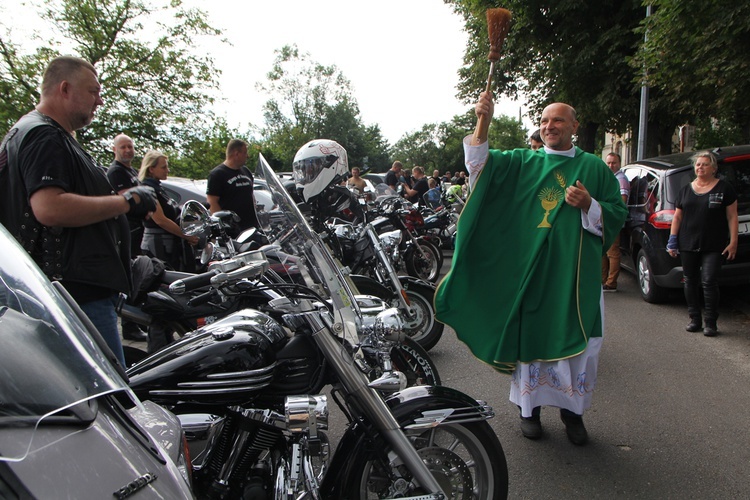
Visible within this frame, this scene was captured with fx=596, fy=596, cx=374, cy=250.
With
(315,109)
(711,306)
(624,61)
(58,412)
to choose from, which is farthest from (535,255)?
(315,109)

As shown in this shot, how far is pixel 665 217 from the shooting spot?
21.3ft

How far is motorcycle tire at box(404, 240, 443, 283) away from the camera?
8648 mm

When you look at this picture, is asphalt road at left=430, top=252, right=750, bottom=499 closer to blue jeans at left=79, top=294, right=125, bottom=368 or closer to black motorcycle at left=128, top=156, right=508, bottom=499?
black motorcycle at left=128, top=156, right=508, bottom=499

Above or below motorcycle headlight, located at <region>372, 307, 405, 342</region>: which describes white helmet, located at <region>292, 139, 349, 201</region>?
above

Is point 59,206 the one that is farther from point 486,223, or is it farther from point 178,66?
point 178,66

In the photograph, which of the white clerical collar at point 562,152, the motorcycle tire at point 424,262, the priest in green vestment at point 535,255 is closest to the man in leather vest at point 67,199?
the priest in green vestment at point 535,255

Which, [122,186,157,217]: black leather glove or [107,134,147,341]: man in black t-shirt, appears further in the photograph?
[107,134,147,341]: man in black t-shirt

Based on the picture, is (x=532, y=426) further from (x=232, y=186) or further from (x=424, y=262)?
(x=424, y=262)

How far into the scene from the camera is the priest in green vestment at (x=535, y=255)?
11.1ft

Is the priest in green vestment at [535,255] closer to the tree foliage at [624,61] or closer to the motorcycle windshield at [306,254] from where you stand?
the motorcycle windshield at [306,254]

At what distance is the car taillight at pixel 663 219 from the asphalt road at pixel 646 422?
3.77 feet

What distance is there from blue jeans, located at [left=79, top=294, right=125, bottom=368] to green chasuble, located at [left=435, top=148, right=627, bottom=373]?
179cm

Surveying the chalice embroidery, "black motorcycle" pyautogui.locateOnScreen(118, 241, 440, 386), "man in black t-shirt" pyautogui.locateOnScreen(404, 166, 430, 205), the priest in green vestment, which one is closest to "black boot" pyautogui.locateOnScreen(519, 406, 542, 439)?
the priest in green vestment

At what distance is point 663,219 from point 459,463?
16.7 feet
